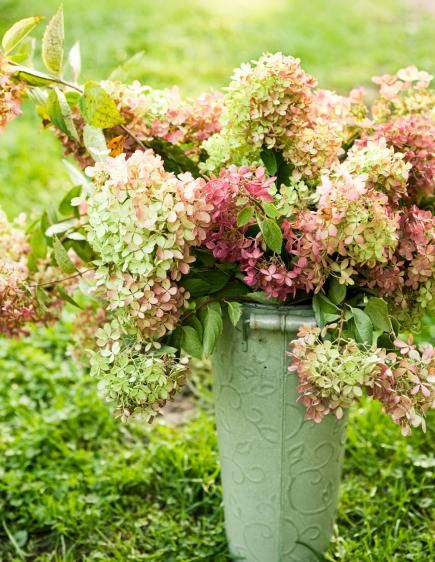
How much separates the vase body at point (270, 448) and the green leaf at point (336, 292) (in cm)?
6

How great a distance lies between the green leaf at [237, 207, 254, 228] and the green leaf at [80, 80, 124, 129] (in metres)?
0.34

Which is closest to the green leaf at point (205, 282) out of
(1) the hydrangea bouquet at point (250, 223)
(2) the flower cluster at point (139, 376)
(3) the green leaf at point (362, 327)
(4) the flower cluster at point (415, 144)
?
(1) the hydrangea bouquet at point (250, 223)

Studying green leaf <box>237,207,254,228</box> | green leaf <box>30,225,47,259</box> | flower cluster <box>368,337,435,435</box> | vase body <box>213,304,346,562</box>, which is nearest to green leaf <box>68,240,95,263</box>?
green leaf <box>30,225,47,259</box>

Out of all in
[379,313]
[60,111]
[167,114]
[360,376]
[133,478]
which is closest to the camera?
[360,376]

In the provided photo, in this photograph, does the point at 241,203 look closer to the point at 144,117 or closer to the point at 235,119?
the point at 235,119

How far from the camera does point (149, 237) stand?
1.34m

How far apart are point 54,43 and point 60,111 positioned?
15cm

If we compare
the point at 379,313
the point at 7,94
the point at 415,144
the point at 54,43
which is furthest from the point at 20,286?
the point at 415,144

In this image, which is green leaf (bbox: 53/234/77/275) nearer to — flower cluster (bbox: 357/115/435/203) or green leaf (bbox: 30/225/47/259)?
green leaf (bbox: 30/225/47/259)

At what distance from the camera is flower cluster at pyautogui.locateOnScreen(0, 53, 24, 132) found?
149 cm

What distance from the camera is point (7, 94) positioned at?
4.98 ft

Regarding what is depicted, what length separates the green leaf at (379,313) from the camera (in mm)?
Answer: 1426

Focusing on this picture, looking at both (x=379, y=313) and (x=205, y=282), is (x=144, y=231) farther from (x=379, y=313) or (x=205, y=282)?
(x=379, y=313)

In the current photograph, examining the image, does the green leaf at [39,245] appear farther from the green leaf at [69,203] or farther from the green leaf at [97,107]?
the green leaf at [97,107]
